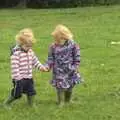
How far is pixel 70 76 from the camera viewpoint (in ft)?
29.9

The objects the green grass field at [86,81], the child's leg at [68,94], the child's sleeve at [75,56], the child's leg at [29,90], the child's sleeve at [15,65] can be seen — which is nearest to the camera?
the green grass field at [86,81]

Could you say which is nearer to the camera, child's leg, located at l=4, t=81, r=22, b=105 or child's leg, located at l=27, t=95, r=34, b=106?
child's leg, located at l=4, t=81, r=22, b=105

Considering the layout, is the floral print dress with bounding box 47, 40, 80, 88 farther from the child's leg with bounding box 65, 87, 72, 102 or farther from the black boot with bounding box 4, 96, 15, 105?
the black boot with bounding box 4, 96, 15, 105

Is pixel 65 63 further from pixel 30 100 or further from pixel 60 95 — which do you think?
pixel 30 100

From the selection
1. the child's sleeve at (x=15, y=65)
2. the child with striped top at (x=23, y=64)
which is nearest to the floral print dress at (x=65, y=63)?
the child with striped top at (x=23, y=64)

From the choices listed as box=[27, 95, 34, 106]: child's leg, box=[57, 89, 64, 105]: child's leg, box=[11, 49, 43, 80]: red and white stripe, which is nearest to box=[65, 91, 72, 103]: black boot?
box=[57, 89, 64, 105]: child's leg

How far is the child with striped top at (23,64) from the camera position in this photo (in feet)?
28.6

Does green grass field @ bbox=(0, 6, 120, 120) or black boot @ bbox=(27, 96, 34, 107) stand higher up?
black boot @ bbox=(27, 96, 34, 107)

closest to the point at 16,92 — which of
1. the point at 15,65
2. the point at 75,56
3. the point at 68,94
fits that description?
the point at 15,65

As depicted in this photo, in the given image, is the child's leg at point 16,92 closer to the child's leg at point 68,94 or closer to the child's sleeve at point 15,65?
the child's sleeve at point 15,65

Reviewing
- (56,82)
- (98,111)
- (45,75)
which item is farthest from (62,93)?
(45,75)

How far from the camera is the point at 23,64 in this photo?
8.75m

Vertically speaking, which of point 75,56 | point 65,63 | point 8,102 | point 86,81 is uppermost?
point 75,56

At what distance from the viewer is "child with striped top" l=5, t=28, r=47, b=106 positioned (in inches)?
344
